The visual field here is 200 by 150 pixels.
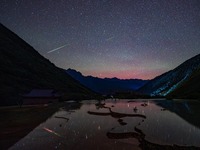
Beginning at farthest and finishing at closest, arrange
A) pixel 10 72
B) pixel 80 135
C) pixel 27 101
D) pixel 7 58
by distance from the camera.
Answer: pixel 7 58
pixel 10 72
pixel 27 101
pixel 80 135

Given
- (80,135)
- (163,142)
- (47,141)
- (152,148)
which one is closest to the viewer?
(152,148)

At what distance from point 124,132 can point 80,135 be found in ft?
19.9

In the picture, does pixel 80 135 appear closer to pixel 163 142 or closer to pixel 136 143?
pixel 136 143

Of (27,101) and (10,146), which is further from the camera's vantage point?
(27,101)

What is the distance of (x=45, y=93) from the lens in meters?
90.8

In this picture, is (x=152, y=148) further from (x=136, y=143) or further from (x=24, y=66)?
(x=24, y=66)

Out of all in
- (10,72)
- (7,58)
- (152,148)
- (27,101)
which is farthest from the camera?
(7,58)

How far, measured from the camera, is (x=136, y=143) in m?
18.2

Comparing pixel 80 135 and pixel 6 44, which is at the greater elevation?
pixel 6 44

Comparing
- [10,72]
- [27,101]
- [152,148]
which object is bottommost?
[152,148]

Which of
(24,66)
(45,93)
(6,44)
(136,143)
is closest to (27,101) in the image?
(45,93)

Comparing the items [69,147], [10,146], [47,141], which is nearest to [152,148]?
[69,147]

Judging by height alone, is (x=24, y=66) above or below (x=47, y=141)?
above

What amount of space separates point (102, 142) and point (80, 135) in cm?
465
